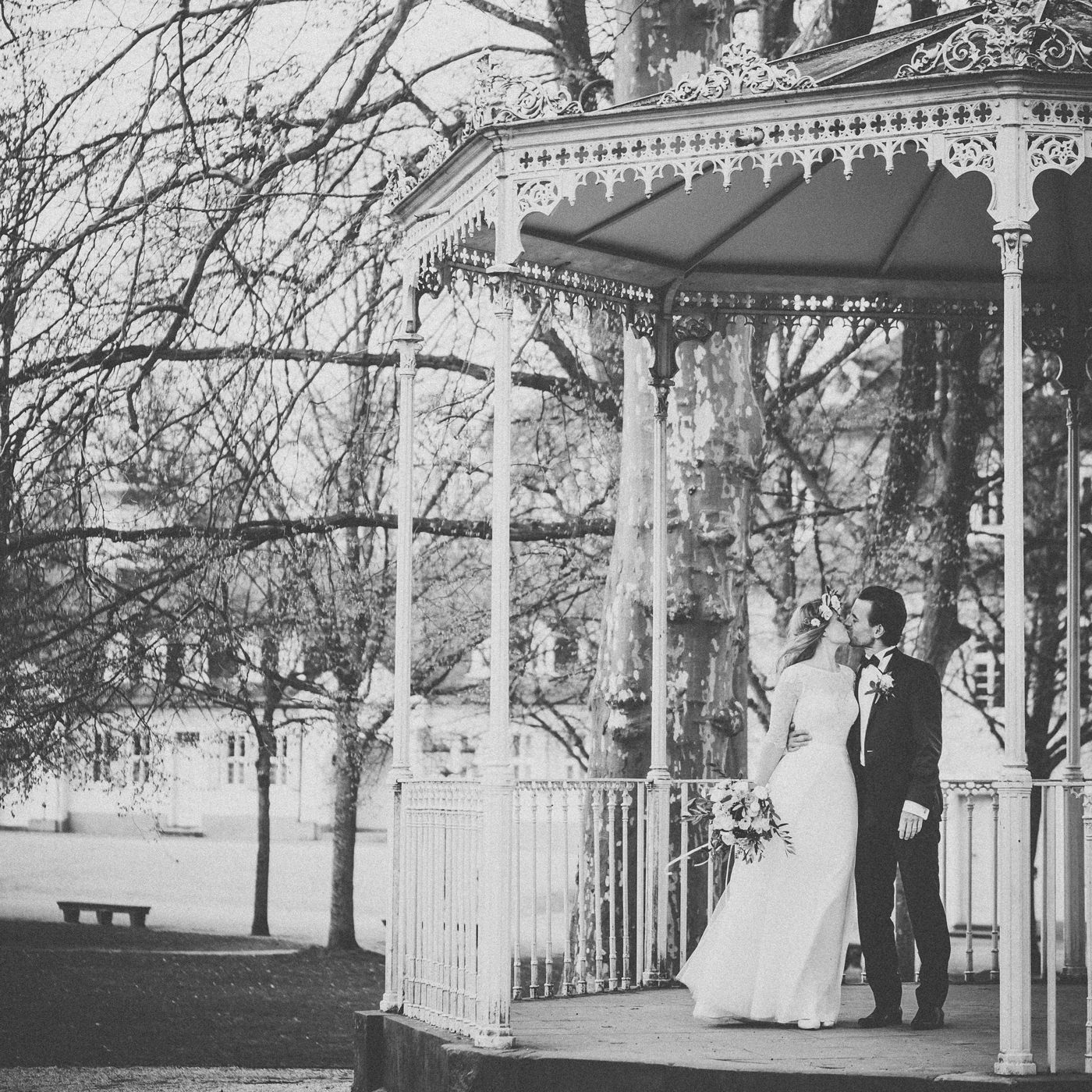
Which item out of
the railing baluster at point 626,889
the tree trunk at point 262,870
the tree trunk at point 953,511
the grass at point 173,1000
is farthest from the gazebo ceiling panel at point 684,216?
the tree trunk at point 262,870

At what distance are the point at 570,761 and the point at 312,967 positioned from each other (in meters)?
29.4

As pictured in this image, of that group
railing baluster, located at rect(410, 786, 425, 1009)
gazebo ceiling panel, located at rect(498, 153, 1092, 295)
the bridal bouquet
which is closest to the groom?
the bridal bouquet

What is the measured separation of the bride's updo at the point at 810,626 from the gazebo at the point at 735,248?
3.72 ft

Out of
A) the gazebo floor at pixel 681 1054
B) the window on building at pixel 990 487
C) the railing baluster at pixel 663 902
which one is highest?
the window on building at pixel 990 487

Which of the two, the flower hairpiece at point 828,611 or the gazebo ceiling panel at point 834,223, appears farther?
the gazebo ceiling panel at point 834,223

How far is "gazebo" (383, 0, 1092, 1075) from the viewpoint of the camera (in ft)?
22.6

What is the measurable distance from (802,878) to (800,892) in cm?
7

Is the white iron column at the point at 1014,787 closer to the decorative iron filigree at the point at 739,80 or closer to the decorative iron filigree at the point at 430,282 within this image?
the decorative iron filigree at the point at 739,80

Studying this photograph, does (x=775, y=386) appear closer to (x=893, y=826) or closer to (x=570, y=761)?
(x=893, y=826)

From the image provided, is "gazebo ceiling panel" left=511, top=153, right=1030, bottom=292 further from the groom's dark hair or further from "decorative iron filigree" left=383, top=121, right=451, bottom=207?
the groom's dark hair

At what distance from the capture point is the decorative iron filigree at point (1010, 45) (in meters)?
6.90

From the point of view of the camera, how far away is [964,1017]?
8.33 meters

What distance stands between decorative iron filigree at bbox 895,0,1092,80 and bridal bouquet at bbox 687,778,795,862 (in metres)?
3.22

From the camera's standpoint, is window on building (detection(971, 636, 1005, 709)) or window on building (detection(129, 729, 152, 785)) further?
window on building (detection(971, 636, 1005, 709))
